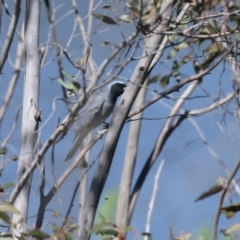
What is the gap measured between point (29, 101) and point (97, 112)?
1.23 m

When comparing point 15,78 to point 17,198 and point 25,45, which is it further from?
point 17,198

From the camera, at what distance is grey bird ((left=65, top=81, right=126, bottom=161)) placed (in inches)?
115

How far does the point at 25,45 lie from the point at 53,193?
21.0 inches

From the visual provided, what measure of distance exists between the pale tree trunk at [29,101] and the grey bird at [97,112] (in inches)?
9.0

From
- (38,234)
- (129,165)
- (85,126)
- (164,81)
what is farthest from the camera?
(129,165)

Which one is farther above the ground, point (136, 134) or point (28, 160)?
point (136, 134)

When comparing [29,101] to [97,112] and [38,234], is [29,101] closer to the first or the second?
[38,234]

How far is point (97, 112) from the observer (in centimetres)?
351

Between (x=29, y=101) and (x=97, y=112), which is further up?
(x=97, y=112)

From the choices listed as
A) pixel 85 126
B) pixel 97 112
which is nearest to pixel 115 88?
pixel 97 112

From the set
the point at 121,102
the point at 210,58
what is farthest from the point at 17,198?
the point at 210,58

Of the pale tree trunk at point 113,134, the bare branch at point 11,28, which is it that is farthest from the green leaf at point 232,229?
the bare branch at point 11,28

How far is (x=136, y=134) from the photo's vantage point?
3.95 meters

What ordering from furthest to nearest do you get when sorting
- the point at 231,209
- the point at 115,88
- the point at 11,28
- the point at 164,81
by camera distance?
the point at 115,88 → the point at 164,81 → the point at 11,28 → the point at 231,209
